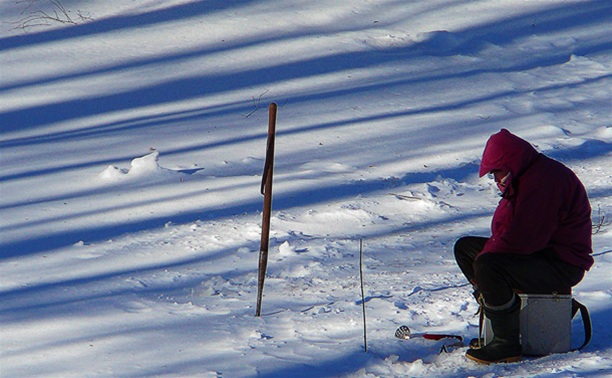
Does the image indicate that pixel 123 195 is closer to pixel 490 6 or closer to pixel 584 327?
pixel 584 327

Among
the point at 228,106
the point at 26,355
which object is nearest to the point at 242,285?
the point at 26,355

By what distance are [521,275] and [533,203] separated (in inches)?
15.2

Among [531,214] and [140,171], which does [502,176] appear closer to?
[531,214]

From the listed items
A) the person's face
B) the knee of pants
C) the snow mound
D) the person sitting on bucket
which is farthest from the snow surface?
the person's face

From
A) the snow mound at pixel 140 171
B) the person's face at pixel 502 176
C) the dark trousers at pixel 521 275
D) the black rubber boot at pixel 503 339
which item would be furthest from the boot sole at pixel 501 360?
the snow mound at pixel 140 171

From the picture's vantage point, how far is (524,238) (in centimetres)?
411

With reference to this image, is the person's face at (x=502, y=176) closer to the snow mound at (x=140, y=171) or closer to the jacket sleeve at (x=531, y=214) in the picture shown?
the jacket sleeve at (x=531, y=214)

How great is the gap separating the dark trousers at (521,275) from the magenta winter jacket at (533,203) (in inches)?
1.9

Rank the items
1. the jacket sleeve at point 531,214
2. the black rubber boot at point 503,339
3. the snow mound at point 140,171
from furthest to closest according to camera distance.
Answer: the snow mound at point 140,171, the black rubber boot at point 503,339, the jacket sleeve at point 531,214

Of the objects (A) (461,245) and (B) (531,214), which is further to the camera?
(A) (461,245)

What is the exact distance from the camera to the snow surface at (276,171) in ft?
14.9

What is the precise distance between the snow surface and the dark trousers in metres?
0.36

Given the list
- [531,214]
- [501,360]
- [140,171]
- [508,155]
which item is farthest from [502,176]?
[140,171]

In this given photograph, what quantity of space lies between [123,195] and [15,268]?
1.51 meters
